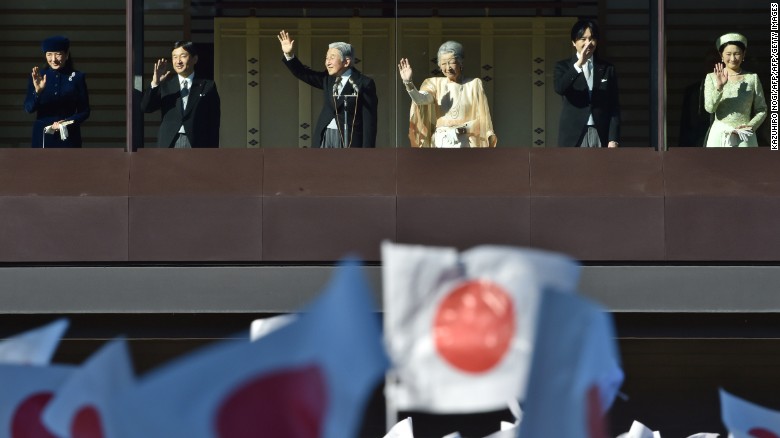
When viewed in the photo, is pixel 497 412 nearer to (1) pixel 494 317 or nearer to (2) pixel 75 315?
(2) pixel 75 315

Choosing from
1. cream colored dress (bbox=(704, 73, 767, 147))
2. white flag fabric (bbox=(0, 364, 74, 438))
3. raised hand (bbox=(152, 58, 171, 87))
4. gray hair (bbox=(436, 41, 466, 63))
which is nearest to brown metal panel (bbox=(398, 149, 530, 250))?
gray hair (bbox=(436, 41, 466, 63))

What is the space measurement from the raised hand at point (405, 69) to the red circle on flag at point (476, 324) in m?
7.36

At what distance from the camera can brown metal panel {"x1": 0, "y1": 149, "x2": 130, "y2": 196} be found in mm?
15422

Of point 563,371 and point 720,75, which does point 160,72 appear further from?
point 563,371

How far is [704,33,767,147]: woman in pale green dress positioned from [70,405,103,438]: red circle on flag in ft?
35.7

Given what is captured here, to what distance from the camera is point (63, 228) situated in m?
15.4

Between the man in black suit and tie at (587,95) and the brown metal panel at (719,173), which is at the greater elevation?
the man in black suit and tie at (587,95)

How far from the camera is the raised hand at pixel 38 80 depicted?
1525 centimetres

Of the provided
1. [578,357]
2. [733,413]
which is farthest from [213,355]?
[733,413]

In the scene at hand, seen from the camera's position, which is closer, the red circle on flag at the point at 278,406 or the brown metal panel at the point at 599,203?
the red circle on flag at the point at 278,406

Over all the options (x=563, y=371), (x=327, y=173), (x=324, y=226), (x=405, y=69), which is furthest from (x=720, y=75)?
(x=563, y=371)

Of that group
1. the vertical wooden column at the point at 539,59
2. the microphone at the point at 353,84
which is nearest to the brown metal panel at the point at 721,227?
the vertical wooden column at the point at 539,59

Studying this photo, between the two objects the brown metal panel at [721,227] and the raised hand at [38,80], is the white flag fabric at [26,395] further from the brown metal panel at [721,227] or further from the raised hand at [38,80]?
the brown metal panel at [721,227]

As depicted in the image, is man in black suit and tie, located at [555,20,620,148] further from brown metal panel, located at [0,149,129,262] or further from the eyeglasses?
brown metal panel, located at [0,149,129,262]
